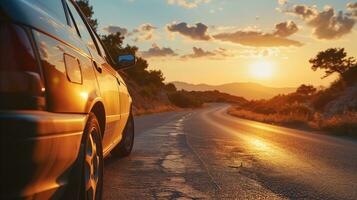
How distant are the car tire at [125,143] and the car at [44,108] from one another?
356 centimetres

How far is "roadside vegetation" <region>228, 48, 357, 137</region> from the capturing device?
22.9 m

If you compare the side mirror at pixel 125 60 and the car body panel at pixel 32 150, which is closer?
the car body panel at pixel 32 150

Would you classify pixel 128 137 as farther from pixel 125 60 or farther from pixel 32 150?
pixel 32 150

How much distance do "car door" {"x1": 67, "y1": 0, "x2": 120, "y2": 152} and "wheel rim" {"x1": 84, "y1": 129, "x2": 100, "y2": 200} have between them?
0.64m

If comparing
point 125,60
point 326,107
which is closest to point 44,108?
point 125,60

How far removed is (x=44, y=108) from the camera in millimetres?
2852

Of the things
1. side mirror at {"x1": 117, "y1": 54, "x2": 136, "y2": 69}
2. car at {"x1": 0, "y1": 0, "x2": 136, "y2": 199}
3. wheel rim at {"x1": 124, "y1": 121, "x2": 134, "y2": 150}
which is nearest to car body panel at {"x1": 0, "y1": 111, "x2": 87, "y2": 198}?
car at {"x1": 0, "y1": 0, "x2": 136, "y2": 199}

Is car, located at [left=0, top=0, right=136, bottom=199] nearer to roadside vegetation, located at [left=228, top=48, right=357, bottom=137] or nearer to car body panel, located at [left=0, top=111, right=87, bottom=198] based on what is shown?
car body panel, located at [left=0, top=111, right=87, bottom=198]

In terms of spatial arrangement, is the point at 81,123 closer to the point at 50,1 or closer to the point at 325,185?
the point at 50,1

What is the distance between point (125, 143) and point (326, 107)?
130 feet

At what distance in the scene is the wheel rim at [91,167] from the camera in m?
3.89

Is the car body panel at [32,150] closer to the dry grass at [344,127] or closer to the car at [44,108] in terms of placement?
the car at [44,108]

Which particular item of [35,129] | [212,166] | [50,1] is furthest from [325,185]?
[35,129]

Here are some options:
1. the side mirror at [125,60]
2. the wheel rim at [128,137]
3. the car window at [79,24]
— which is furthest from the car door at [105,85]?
the wheel rim at [128,137]
